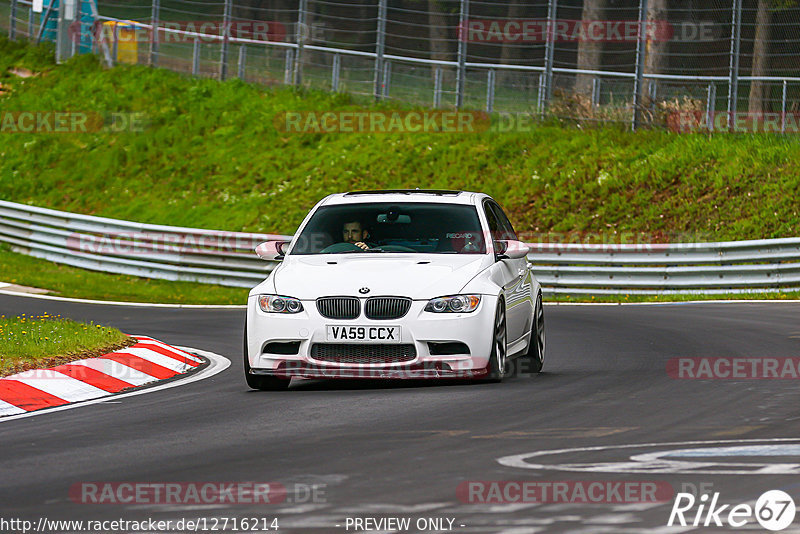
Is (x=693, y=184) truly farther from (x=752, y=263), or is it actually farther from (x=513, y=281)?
(x=513, y=281)

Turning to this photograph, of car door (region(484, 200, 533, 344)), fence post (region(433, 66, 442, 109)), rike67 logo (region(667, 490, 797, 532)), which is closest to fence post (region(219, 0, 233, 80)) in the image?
fence post (region(433, 66, 442, 109))

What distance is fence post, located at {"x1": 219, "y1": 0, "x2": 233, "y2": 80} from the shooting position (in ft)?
Answer: 118

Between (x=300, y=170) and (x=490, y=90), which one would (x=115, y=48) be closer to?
(x=300, y=170)

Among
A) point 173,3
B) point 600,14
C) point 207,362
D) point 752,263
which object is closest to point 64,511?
point 207,362

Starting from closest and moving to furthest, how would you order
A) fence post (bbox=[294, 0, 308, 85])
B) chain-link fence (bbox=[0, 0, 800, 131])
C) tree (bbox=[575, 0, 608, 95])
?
chain-link fence (bbox=[0, 0, 800, 131]) → tree (bbox=[575, 0, 608, 95]) → fence post (bbox=[294, 0, 308, 85])

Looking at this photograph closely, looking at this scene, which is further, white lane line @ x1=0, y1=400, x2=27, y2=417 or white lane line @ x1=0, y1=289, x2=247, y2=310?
A: white lane line @ x1=0, y1=289, x2=247, y2=310

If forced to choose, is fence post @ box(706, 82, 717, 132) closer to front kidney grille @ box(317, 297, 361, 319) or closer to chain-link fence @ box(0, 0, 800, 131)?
chain-link fence @ box(0, 0, 800, 131)

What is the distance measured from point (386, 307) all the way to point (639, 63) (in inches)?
788

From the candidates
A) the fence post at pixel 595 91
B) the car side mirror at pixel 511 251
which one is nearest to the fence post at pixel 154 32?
the fence post at pixel 595 91

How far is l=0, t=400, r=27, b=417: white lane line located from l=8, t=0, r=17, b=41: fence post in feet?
114

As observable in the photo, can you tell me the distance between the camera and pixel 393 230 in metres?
12.0

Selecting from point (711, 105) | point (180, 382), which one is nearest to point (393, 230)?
point (180, 382)

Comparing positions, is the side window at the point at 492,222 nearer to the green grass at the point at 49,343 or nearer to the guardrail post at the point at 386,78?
the green grass at the point at 49,343

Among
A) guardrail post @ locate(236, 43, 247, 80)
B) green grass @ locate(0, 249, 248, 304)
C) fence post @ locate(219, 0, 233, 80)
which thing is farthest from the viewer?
guardrail post @ locate(236, 43, 247, 80)
